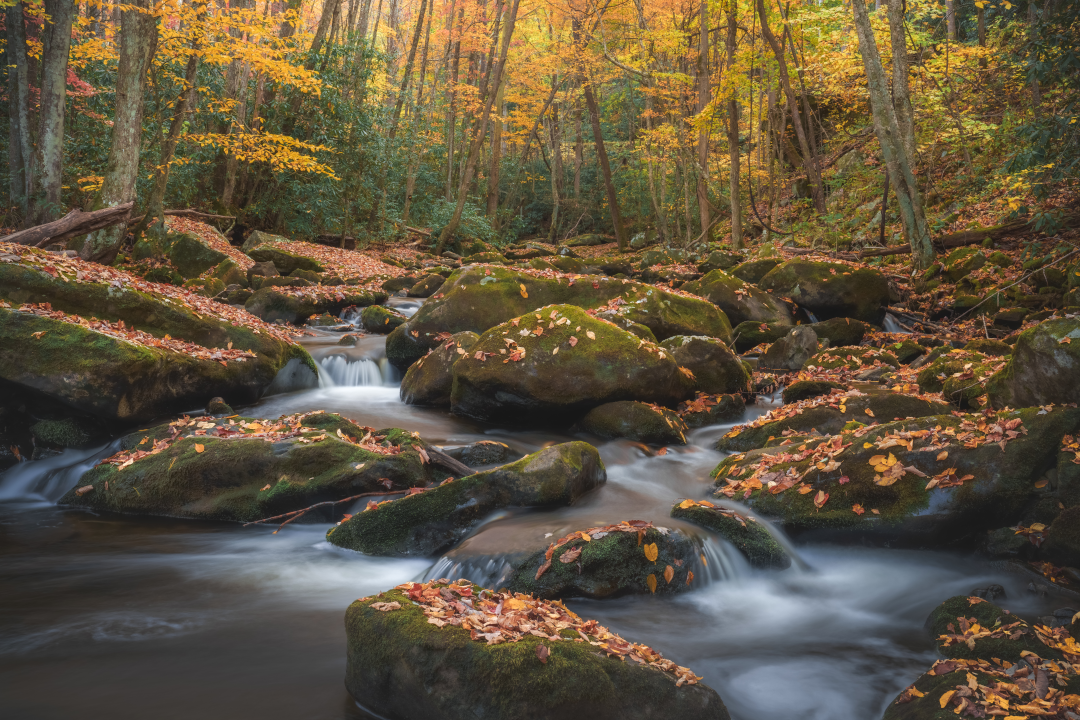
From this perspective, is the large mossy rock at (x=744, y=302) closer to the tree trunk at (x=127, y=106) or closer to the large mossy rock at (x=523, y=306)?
the large mossy rock at (x=523, y=306)

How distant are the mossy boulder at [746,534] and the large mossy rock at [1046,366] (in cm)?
251

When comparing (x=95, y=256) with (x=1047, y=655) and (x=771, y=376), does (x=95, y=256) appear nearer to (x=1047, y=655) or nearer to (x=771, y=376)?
(x=771, y=376)

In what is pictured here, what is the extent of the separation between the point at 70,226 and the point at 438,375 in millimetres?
6079

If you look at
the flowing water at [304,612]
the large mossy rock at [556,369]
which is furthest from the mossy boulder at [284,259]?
the flowing water at [304,612]

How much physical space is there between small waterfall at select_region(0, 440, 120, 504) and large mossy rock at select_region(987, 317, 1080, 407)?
838 cm

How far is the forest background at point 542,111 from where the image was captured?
12414mm

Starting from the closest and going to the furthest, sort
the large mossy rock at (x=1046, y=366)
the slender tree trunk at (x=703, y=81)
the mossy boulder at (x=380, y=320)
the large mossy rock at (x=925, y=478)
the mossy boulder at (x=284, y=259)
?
the large mossy rock at (x=925, y=478), the large mossy rock at (x=1046, y=366), the mossy boulder at (x=380, y=320), the mossy boulder at (x=284, y=259), the slender tree trunk at (x=703, y=81)

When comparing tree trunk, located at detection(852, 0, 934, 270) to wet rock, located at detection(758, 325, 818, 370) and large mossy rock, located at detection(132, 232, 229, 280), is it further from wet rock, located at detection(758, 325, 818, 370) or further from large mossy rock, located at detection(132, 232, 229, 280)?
large mossy rock, located at detection(132, 232, 229, 280)

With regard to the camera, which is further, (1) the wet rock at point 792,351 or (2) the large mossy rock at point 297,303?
(2) the large mossy rock at point 297,303

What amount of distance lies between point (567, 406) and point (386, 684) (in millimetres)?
5061

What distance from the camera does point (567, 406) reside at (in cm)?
804

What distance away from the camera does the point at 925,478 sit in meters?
5.13

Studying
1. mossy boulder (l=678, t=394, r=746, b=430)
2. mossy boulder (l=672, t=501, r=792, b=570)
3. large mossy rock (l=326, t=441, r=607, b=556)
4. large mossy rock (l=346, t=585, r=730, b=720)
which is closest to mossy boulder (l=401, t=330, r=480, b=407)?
mossy boulder (l=678, t=394, r=746, b=430)

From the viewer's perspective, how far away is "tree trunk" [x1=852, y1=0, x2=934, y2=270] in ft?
40.3
